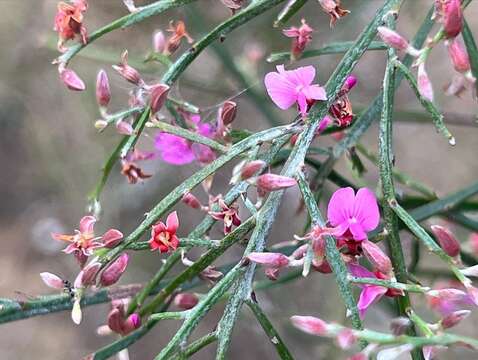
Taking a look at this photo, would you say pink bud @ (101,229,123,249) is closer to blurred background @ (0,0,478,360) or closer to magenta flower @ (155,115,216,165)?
magenta flower @ (155,115,216,165)

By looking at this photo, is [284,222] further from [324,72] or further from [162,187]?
[324,72]

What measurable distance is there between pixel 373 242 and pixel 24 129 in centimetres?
230

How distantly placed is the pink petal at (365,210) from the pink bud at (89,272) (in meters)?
0.24

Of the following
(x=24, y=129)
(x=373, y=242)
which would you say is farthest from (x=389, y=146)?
(x=24, y=129)

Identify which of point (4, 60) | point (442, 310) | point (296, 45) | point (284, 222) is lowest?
point (284, 222)

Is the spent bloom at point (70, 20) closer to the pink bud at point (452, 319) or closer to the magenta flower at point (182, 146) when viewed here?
the magenta flower at point (182, 146)

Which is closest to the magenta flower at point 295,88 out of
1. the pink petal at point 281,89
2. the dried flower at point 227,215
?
the pink petal at point 281,89

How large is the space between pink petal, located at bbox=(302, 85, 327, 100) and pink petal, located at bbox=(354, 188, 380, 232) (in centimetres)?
10

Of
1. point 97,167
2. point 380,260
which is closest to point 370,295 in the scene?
point 380,260

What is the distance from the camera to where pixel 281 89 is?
0.72 meters

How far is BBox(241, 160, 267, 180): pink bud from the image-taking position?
641mm

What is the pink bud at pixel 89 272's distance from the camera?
678 mm

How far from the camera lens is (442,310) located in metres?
0.98

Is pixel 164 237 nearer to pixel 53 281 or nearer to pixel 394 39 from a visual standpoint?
pixel 53 281
